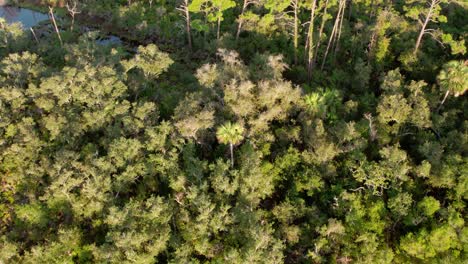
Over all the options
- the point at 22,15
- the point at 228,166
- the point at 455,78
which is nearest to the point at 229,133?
the point at 228,166

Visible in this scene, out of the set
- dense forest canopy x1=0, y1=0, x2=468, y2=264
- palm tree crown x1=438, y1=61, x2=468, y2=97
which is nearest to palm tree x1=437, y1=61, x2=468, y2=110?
palm tree crown x1=438, y1=61, x2=468, y2=97

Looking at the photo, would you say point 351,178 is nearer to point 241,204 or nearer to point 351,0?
point 241,204

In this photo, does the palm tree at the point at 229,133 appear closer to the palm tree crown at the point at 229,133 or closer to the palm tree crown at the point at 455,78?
the palm tree crown at the point at 229,133

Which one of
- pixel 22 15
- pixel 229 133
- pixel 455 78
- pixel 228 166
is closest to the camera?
pixel 229 133

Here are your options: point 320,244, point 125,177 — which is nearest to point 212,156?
point 125,177

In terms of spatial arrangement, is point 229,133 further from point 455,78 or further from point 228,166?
point 455,78

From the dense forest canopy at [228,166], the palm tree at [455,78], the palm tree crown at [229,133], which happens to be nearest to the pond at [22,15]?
the dense forest canopy at [228,166]

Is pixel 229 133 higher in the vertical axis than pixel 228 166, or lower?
higher
